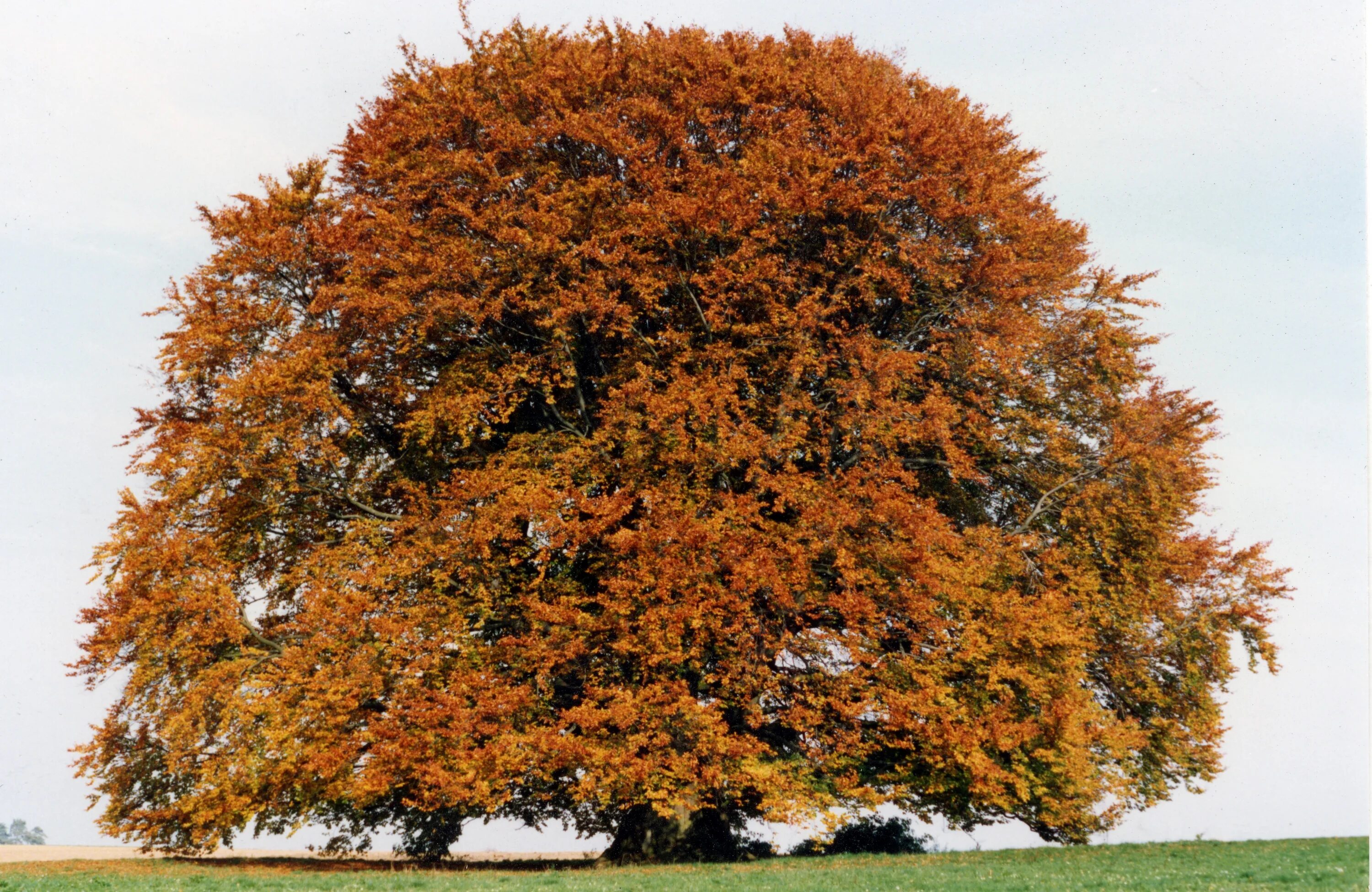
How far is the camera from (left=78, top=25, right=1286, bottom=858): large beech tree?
65.2 feet

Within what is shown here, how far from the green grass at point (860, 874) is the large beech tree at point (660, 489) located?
3.78ft

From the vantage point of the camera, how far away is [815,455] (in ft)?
79.4

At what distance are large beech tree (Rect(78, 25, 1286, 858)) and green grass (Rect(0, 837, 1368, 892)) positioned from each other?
1152mm

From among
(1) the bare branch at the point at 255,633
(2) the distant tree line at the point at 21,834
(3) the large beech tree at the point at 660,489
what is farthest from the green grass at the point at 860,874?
(2) the distant tree line at the point at 21,834

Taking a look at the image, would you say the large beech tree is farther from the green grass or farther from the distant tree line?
the distant tree line

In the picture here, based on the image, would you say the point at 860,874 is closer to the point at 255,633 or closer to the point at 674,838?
the point at 674,838

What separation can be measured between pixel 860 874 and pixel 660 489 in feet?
25.8

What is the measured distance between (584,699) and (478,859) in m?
9.83

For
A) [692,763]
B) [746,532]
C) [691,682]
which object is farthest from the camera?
[691,682]

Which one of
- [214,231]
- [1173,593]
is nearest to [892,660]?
[1173,593]

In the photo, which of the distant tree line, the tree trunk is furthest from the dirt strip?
the distant tree line

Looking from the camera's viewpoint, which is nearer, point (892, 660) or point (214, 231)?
point (892, 660)

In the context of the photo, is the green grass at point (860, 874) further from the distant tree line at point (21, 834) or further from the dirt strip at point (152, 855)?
the distant tree line at point (21, 834)

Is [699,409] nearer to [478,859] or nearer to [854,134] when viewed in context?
[854,134]
